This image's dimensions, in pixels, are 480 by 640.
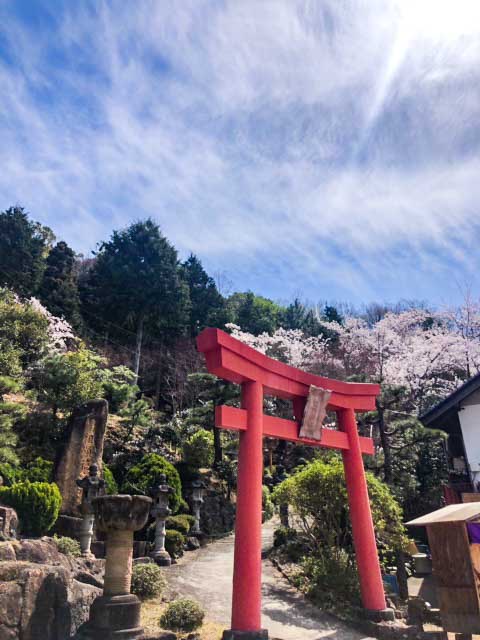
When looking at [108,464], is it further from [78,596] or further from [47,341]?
[78,596]

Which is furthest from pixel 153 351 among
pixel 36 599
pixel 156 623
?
pixel 36 599

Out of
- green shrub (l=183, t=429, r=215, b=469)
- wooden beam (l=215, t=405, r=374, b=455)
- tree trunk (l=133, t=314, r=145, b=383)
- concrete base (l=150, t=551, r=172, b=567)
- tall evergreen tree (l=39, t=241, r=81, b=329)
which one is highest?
tall evergreen tree (l=39, t=241, r=81, b=329)

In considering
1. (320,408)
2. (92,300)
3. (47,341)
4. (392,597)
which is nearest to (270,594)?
(392,597)

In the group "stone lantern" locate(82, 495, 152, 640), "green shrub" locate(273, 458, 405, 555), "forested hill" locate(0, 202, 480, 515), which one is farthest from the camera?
"forested hill" locate(0, 202, 480, 515)

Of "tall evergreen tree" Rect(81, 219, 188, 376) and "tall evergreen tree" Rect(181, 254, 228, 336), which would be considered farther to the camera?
"tall evergreen tree" Rect(181, 254, 228, 336)

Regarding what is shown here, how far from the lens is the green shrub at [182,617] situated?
780cm

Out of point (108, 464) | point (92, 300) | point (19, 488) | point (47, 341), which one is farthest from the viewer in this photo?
point (92, 300)

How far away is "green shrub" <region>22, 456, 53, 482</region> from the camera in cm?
1446

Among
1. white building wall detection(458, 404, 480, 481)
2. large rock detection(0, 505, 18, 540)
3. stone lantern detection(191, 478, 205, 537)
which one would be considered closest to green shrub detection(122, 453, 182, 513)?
stone lantern detection(191, 478, 205, 537)

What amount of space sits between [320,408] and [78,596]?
5799mm

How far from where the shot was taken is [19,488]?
38.4 feet

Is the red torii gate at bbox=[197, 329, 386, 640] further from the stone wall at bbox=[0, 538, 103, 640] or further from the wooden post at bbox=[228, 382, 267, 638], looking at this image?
the stone wall at bbox=[0, 538, 103, 640]

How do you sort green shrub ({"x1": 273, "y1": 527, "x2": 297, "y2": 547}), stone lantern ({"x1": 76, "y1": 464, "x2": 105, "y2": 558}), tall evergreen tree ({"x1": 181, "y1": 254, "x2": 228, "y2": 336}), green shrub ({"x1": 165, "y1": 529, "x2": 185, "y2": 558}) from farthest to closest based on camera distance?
tall evergreen tree ({"x1": 181, "y1": 254, "x2": 228, "y2": 336}), green shrub ({"x1": 273, "y1": 527, "x2": 297, "y2": 547}), green shrub ({"x1": 165, "y1": 529, "x2": 185, "y2": 558}), stone lantern ({"x1": 76, "y1": 464, "x2": 105, "y2": 558})

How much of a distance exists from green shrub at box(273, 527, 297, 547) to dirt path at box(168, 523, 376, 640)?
4.16ft
